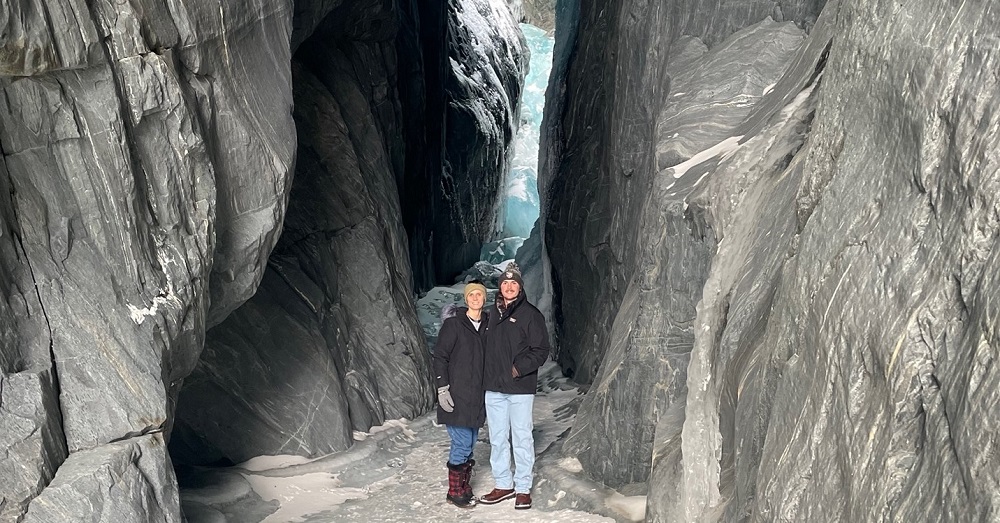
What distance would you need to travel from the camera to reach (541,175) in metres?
15.2

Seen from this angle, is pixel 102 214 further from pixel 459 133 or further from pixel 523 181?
pixel 523 181

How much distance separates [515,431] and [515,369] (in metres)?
0.44

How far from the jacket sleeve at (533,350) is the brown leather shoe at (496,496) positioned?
3.07 feet

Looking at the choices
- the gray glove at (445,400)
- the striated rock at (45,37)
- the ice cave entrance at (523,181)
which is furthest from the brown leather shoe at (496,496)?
the ice cave entrance at (523,181)

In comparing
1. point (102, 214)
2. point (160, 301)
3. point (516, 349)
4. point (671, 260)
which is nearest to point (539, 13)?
point (671, 260)

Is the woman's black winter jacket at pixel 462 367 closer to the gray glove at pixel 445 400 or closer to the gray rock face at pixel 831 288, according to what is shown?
the gray glove at pixel 445 400

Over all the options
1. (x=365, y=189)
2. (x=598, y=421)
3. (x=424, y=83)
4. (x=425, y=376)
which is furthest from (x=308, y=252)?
(x=424, y=83)

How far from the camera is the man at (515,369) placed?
5.78m

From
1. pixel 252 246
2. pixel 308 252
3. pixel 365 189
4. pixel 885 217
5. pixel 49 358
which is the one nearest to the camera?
pixel 885 217

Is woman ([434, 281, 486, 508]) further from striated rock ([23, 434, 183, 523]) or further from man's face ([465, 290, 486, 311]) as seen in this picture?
striated rock ([23, 434, 183, 523])

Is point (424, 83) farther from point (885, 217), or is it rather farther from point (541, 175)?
point (885, 217)

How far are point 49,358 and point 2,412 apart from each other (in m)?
0.38

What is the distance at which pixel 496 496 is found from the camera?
6.13 m

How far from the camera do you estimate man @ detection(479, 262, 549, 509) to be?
228 inches
